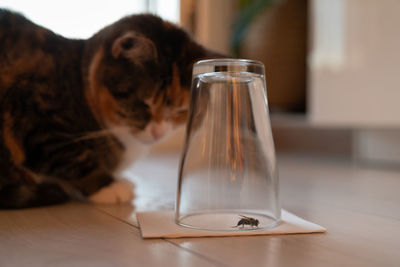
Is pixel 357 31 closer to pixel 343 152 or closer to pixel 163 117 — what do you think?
pixel 343 152

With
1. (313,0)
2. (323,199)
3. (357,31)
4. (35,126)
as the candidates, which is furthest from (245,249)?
(313,0)

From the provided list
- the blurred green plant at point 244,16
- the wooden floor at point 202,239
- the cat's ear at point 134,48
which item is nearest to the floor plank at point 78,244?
the wooden floor at point 202,239

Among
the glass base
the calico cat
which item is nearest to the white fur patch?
the calico cat

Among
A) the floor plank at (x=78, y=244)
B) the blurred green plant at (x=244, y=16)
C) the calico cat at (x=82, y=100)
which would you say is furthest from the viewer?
the blurred green plant at (x=244, y=16)

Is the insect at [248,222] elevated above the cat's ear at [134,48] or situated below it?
below

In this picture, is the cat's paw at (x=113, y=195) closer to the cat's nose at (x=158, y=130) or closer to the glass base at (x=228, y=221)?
the cat's nose at (x=158, y=130)
